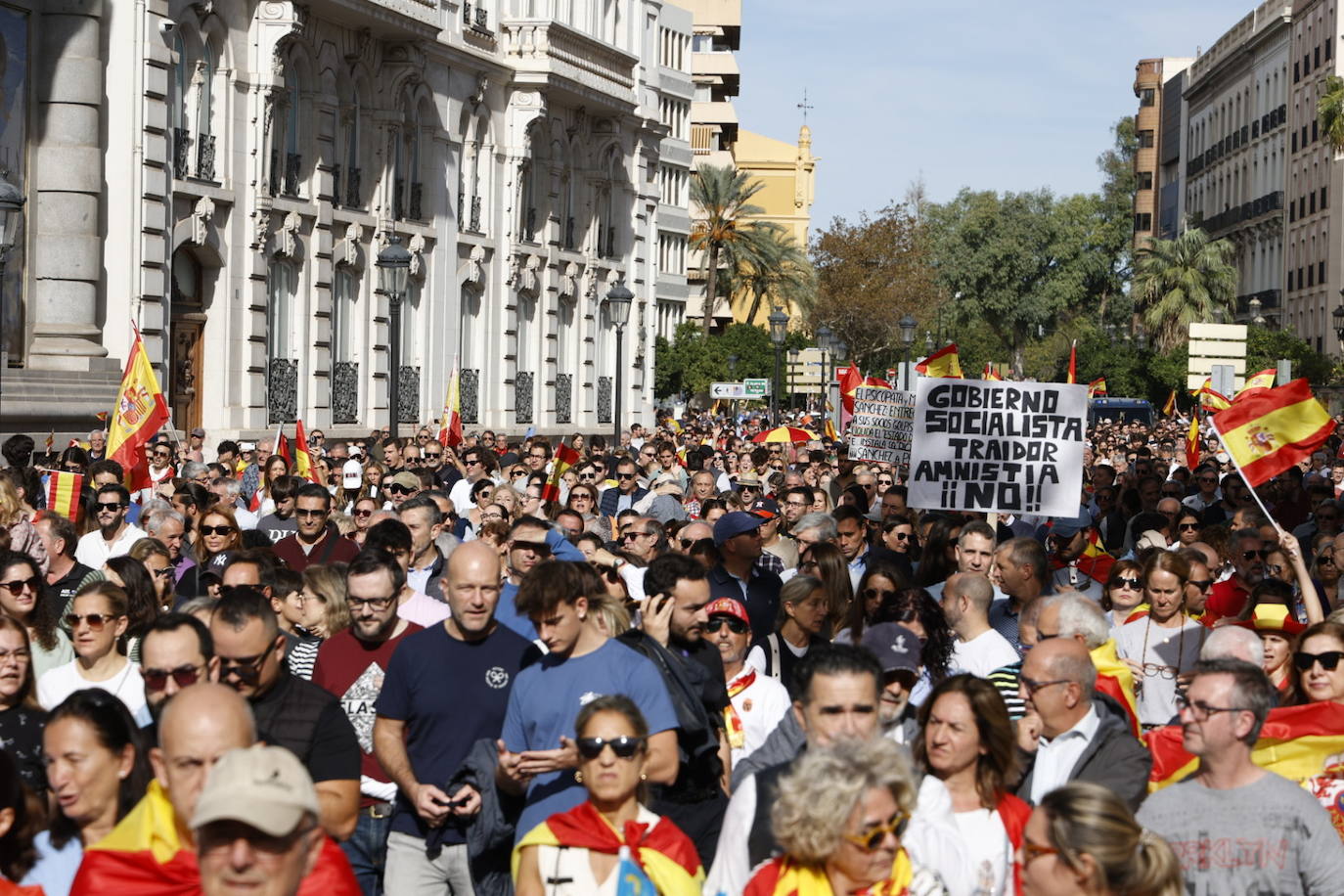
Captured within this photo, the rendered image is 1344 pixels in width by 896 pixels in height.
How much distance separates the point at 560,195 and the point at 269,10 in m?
15.5

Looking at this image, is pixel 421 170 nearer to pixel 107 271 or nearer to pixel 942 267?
pixel 107 271

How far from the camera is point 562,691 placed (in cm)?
734

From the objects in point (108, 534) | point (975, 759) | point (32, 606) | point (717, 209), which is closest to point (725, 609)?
point (975, 759)

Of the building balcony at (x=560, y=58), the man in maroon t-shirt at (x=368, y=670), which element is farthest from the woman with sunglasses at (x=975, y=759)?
the building balcony at (x=560, y=58)

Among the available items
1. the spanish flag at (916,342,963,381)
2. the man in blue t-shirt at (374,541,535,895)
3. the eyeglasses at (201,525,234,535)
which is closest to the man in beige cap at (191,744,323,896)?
the man in blue t-shirt at (374,541,535,895)

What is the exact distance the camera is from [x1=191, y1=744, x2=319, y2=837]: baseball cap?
181 inches

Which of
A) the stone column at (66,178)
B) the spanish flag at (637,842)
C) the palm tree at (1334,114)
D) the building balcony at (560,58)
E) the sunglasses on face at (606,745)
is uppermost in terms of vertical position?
the building balcony at (560,58)

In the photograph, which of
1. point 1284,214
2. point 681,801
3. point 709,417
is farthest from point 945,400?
point 1284,214

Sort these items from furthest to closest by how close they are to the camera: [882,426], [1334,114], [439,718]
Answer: [1334,114], [882,426], [439,718]

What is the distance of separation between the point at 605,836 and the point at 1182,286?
72.3m

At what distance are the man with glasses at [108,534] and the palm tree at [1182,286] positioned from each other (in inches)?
2526

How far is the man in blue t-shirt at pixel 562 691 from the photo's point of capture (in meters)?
7.18

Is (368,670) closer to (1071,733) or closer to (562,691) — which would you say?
(562,691)

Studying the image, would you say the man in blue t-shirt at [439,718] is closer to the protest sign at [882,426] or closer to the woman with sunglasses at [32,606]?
the woman with sunglasses at [32,606]
